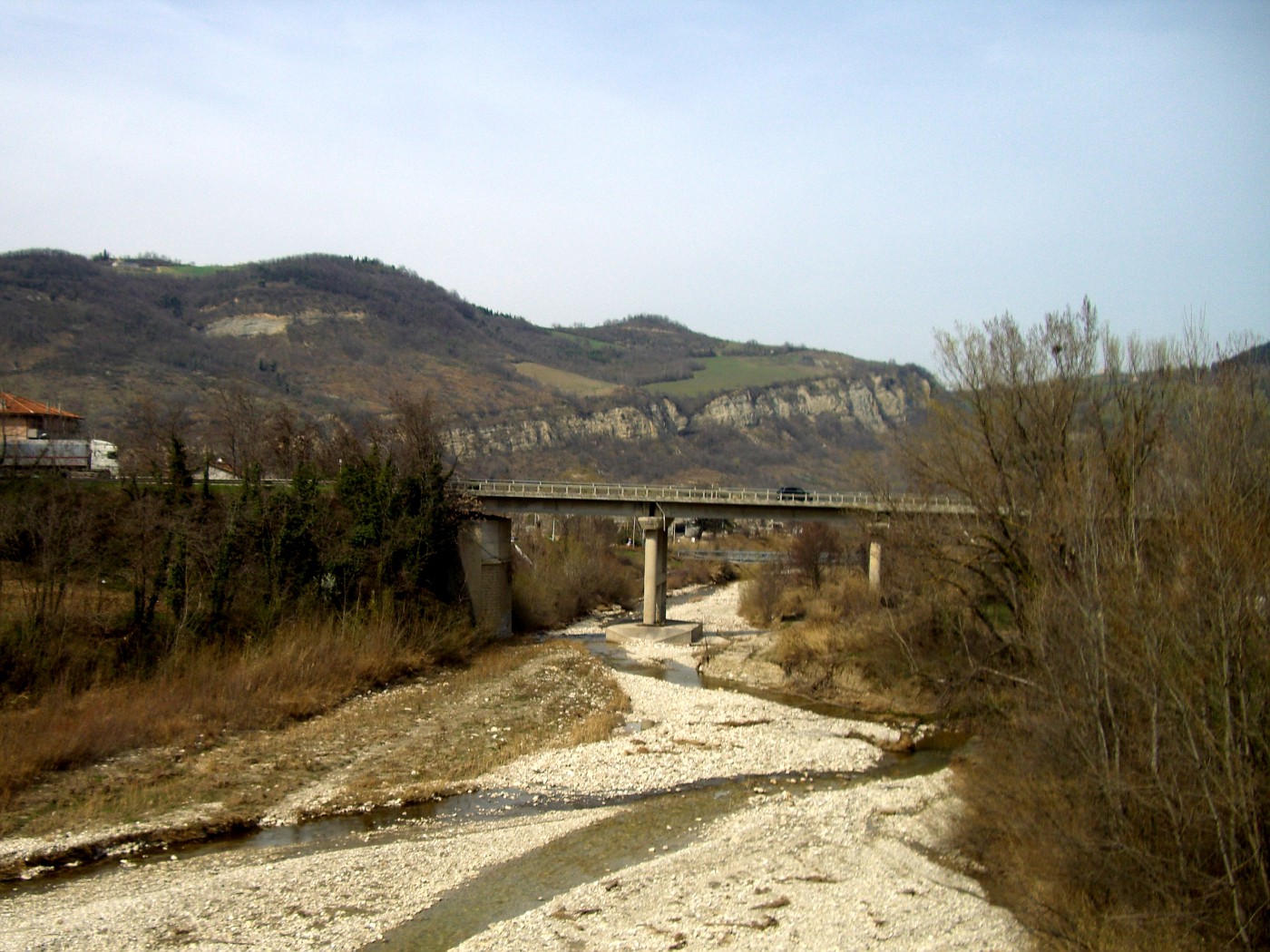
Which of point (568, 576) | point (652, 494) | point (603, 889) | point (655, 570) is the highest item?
point (652, 494)

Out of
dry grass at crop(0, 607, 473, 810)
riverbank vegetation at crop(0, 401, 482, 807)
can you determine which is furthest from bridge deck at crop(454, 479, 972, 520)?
dry grass at crop(0, 607, 473, 810)

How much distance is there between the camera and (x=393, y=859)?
18.7 m

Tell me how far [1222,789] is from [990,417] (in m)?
17.1

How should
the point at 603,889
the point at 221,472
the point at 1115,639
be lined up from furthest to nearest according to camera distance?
the point at 221,472 → the point at 603,889 → the point at 1115,639

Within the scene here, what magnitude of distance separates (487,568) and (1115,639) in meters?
44.5

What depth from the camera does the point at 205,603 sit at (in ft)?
116

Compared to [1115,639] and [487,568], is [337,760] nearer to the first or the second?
[1115,639]

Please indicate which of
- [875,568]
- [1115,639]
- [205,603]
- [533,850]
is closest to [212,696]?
[205,603]

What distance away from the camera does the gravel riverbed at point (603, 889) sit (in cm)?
1517

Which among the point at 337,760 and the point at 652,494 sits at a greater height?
the point at 652,494

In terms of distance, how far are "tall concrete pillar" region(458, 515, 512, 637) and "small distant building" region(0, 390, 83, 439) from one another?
27318mm

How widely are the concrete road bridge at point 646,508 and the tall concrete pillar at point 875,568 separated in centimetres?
11

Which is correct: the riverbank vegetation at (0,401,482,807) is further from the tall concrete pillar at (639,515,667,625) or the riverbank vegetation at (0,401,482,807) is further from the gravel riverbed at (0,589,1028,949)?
the tall concrete pillar at (639,515,667,625)

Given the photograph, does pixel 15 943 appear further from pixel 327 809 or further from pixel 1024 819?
pixel 1024 819
